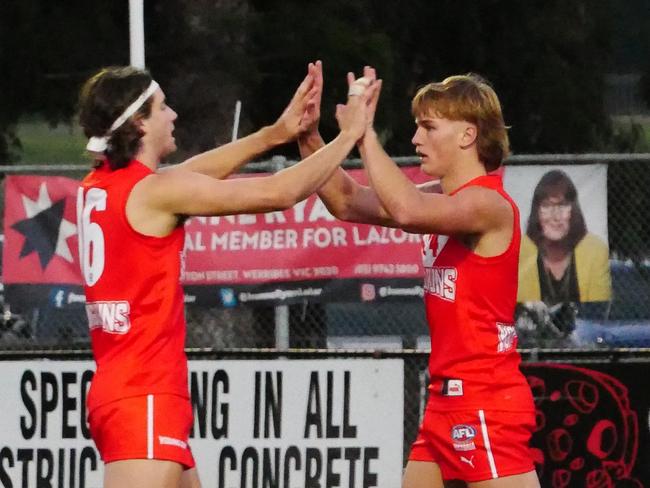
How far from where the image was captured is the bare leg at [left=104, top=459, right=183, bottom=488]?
506 cm

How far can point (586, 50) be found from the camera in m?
17.4

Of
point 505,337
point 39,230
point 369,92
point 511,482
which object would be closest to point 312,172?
point 369,92

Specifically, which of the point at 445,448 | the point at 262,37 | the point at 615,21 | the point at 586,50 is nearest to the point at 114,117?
the point at 445,448

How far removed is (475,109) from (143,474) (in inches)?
68.7

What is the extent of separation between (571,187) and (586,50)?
8.76 m

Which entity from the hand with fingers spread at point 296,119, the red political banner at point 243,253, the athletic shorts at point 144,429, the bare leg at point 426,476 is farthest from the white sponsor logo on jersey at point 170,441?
the red political banner at point 243,253

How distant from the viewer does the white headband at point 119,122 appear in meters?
5.18

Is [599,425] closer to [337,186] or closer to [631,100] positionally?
[337,186]

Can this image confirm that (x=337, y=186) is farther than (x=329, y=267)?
No

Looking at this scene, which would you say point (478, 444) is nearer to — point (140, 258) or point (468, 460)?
point (468, 460)

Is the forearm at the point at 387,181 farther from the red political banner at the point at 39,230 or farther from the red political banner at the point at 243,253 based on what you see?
the red political banner at the point at 39,230

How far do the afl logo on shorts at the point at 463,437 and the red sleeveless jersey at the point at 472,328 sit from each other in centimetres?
7

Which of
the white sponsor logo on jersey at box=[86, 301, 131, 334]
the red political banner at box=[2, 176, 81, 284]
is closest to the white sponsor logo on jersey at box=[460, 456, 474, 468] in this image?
the white sponsor logo on jersey at box=[86, 301, 131, 334]

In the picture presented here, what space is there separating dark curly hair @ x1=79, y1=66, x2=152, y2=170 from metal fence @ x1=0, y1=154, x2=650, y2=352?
369 centimetres
